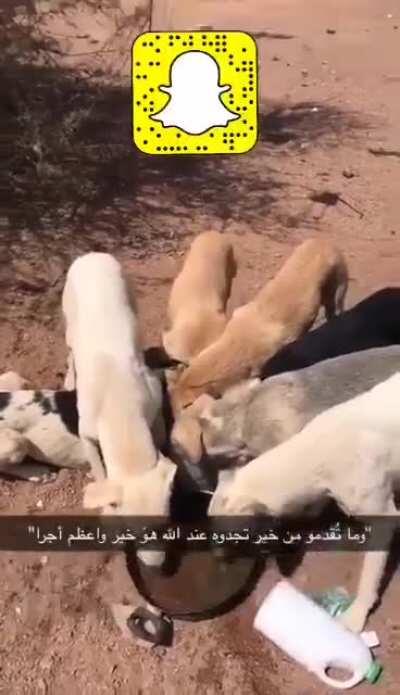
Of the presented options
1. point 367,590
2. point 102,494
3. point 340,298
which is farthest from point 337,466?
point 340,298

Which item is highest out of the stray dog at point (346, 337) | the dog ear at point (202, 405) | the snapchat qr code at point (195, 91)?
the snapchat qr code at point (195, 91)

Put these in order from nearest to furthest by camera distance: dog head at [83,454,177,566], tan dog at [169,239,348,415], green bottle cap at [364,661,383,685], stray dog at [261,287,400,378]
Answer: dog head at [83,454,177,566], green bottle cap at [364,661,383,685], tan dog at [169,239,348,415], stray dog at [261,287,400,378]

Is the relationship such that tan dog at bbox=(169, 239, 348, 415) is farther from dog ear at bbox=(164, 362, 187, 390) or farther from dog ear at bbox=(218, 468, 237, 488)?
dog ear at bbox=(218, 468, 237, 488)

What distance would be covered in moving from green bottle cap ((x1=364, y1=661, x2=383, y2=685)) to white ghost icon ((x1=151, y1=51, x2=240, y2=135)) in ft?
7.51

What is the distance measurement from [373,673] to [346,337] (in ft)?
4.94

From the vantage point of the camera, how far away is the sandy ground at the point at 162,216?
4.80 meters

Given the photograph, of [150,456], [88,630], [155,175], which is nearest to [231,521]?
[150,456]

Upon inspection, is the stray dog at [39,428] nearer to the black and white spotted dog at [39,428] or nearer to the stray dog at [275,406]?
the black and white spotted dog at [39,428]

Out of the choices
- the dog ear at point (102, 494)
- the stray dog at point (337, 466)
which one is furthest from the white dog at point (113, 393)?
the stray dog at point (337, 466)

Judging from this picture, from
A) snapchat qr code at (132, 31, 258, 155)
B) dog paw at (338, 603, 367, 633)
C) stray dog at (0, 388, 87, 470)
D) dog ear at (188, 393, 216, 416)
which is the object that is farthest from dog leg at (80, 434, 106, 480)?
snapchat qr code at (132, 31, 258, 155)

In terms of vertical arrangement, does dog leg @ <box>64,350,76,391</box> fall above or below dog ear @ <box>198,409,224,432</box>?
below

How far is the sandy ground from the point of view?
15.7 ft

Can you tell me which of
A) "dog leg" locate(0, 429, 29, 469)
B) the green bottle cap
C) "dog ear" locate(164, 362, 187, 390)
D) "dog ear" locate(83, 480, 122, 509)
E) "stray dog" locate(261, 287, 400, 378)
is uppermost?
"stray dog" locate(261, 287, 400, 378)

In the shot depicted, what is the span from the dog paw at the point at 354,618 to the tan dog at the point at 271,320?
108 centimetres
